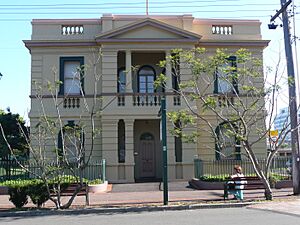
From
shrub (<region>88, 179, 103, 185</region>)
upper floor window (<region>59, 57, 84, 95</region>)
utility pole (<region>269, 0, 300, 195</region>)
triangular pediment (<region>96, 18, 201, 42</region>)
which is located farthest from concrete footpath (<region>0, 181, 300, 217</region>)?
triangular pediment (<region>96, 18, 201, 42</region>)

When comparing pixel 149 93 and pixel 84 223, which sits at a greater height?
pixel 149 93

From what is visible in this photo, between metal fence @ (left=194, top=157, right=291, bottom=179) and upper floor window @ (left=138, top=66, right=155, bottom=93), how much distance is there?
5.94 meters

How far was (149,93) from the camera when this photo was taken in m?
24.2

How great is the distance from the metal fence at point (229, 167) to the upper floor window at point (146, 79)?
5938mm

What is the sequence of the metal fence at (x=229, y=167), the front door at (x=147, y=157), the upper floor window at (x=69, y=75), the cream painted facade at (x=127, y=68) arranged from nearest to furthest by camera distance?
the metal fence at (x=229, y=167), the cream painted facade at (x=127, y=68), the upper floor window at (x=69, y=75), the front door at (x=147, y=157)

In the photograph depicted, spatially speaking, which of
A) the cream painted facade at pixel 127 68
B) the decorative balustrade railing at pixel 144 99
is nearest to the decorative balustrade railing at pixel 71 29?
the cream painted facade at pixel 127 68

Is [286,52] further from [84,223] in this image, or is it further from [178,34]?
[84,223]

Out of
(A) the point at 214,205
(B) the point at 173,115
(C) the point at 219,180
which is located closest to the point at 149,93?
(C) the point at 219,180

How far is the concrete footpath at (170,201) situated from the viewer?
541 inches

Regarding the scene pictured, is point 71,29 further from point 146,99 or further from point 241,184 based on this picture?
point 241,184

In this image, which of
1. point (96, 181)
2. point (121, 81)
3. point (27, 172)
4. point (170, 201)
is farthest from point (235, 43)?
point (27, 172)

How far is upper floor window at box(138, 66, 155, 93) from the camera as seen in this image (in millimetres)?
25719

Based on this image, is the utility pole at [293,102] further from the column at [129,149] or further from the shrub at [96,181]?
the column at [129,149]

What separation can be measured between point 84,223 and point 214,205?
16.4 ft
